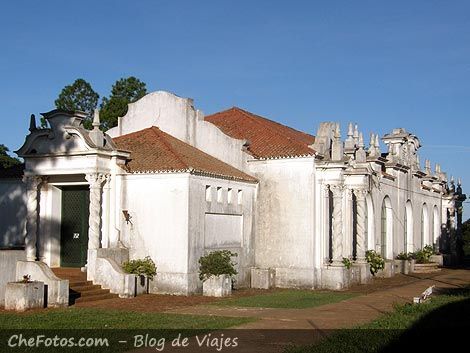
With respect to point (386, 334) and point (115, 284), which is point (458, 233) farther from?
point (386, 334)

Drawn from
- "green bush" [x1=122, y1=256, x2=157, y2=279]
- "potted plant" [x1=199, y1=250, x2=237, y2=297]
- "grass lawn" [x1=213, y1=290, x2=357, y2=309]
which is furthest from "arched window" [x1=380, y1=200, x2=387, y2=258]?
"green bush" [x1=122, y1=256, x2=157, y2=279]

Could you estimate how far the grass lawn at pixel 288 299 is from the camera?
66.2ft

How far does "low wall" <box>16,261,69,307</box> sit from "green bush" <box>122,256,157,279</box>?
3.73 m

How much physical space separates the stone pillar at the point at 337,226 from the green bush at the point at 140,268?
800 centimetres

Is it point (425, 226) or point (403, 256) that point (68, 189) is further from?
point (425, 226)

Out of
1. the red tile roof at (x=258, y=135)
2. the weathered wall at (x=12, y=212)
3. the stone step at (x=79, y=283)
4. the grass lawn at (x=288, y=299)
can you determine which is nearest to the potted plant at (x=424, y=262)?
the red tile roof at (x=258, y=135)

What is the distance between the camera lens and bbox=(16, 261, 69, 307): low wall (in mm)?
19094

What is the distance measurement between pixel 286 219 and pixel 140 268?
7056 mm

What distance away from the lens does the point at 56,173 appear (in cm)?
2392

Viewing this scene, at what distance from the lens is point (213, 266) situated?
23.6 meters

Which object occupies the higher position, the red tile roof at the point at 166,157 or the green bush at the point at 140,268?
the red tile roof at the point at 166,157

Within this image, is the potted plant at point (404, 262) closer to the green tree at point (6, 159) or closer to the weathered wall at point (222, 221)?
the weathered wall at point (222, 221)

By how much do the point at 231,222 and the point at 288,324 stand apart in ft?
36.3

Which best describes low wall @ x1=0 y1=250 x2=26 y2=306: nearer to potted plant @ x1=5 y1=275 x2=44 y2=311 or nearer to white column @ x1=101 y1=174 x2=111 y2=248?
potted plant @ x1=5 y1=275 x2=44 y2=311
